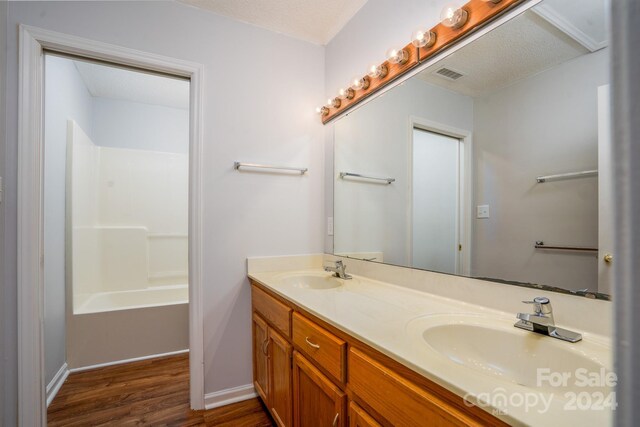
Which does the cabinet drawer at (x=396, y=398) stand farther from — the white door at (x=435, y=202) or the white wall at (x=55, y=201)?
the white wall at (x=55, y=201)

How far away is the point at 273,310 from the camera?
1.50m

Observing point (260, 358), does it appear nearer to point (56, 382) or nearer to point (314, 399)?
point (314, 399)

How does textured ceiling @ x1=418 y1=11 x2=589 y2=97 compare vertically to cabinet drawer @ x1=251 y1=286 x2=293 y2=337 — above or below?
above

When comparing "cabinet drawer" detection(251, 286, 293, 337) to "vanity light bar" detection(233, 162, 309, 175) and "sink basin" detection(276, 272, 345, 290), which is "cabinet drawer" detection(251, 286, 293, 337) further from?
"vanity light bar" detection(233, 162, 309, 175)

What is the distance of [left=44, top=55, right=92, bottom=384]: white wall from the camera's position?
1908 millimetres

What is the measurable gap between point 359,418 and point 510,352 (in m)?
0.50

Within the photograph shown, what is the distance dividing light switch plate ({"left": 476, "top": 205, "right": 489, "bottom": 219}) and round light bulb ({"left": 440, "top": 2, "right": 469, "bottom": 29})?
29.1 inches

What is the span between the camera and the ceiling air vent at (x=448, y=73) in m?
1.24

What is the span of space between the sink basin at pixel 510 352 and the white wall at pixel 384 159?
1.76 feet

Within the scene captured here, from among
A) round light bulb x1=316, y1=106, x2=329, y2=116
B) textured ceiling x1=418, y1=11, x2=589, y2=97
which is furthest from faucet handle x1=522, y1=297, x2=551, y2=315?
round light bulb x1=316, y1=106, x2=329, y2=116

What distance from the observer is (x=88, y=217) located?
2.72 metres

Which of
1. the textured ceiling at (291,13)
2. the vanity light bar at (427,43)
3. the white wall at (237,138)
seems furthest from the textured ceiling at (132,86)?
the vanity light bar at (427,43)

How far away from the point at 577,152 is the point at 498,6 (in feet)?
Result: 1.99

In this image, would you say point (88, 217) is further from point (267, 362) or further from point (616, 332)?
point (616, 332)
